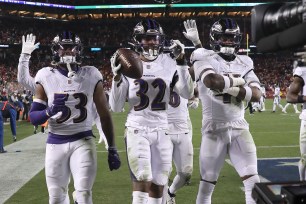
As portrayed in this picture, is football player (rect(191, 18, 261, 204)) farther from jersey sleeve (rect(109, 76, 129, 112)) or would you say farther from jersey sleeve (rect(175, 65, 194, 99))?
jersey sleeve (rect(109, 76, 129, 112))

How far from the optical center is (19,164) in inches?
301

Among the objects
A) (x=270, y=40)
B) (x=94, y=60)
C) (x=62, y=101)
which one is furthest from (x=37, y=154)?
(x=94, y=60)

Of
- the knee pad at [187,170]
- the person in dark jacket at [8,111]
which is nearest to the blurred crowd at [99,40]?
the person in dark jacket at [8,111]

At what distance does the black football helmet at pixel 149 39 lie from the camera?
3896 mm

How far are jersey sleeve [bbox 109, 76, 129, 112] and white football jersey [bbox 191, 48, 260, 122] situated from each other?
0.66m

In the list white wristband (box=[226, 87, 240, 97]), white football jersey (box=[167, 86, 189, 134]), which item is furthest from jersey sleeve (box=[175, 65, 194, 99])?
white football jersey (box=[167, 86, 189, 134])

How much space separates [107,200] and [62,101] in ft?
6.73

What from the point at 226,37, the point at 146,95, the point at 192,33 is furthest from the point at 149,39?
the point at 226,37

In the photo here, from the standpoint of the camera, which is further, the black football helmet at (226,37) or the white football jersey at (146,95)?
the black football helmet at (226,37)

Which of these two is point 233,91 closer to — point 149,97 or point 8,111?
point 149,97

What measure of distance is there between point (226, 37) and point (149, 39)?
2.41 ft

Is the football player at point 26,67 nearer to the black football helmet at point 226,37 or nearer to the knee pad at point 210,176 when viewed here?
the knee pad at point 210,176

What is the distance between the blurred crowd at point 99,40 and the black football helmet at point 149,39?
32.2 m

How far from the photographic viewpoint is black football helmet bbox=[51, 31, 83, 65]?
3.72 metres
